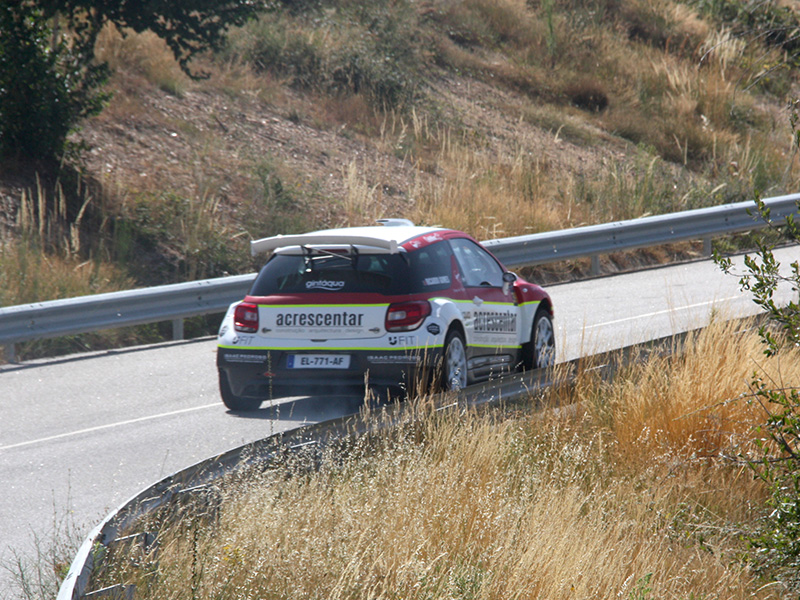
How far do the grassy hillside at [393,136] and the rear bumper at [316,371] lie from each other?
4957 millimetres

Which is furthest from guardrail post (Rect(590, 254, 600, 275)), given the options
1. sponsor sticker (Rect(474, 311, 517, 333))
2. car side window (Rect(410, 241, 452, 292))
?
car side window (Rect(410, 241, 452, 292))

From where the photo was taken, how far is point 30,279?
14.0 metres

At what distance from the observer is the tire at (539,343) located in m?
10.1

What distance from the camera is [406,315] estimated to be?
8.40 m

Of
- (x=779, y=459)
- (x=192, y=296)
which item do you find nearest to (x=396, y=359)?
(x=779, y=459)

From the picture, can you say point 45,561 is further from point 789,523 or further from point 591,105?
point 591,105

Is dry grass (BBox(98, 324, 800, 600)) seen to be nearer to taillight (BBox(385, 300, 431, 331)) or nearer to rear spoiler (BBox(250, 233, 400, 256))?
taillight (BBox(385, 300, 431, 331))

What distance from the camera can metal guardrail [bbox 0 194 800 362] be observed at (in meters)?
12.0

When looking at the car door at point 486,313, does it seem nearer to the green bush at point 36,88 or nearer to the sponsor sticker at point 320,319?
the sponsor sticker at point 320,319

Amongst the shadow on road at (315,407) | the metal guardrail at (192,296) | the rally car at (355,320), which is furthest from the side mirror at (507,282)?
the metal guardrail at (192,296)

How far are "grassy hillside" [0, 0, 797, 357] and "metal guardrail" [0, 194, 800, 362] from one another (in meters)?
0.73

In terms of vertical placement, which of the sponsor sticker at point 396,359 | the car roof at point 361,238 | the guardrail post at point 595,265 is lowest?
the guardrail post at point 595,265

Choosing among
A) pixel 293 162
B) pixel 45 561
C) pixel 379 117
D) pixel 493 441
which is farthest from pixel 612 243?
pixel 45 561

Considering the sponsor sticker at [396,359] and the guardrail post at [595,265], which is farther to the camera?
the guardrail post at [595,265]
